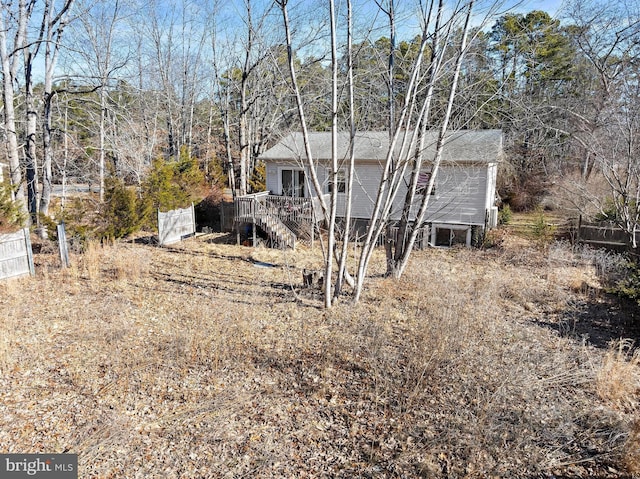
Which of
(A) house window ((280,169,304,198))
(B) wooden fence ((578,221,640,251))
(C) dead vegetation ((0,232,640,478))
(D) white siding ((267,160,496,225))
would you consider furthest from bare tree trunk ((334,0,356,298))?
(A) house window ((280,169,304,198))

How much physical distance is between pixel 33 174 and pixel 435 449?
14.1m

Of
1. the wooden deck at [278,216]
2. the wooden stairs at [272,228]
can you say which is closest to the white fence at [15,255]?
the wooden deck at [278,216]

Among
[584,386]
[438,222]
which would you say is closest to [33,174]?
[438,222]

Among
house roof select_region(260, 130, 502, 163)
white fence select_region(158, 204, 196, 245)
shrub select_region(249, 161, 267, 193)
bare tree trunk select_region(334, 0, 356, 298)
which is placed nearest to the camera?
bare tree trunk select_region(334, 0, 356, 298)

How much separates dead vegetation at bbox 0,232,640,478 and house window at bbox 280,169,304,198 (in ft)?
28.5

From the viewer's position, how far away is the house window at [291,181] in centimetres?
1708

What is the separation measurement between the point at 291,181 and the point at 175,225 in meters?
5.23

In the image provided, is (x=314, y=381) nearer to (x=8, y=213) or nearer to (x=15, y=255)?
(x=15, y=255)

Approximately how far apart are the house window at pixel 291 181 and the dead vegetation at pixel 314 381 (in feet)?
28.5

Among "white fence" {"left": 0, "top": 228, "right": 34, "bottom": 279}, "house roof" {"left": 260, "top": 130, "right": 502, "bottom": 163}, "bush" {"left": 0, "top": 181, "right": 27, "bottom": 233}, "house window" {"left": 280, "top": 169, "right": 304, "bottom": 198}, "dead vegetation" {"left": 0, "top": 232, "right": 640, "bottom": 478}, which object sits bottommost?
"dead vegetation" {"left": 0, "top": 232, "right": 640, "bottom": 478}

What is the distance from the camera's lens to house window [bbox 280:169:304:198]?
17.1m

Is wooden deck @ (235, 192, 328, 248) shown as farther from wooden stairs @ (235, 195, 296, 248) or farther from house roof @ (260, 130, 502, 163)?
house roof @ (260, 130, 502, 163)

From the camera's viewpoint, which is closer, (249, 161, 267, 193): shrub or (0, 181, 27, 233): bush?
(0, 181, 27, 233): bush

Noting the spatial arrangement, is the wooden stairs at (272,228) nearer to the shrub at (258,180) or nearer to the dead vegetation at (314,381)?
the dead vegetation at (314,381)
